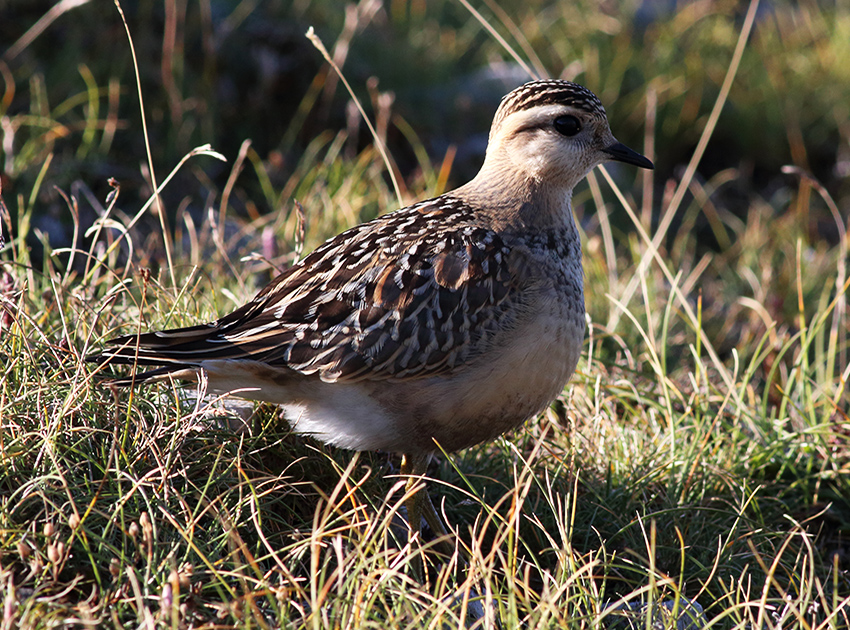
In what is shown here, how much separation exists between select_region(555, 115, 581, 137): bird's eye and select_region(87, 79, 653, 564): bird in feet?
1.90

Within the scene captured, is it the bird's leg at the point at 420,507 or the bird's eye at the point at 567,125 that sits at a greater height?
the bird's eye at the point at 567,125

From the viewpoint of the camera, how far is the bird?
3.36m

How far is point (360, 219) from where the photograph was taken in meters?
5.63

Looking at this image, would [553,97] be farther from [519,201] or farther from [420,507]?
[420,507]

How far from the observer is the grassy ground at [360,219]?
9.57 ft

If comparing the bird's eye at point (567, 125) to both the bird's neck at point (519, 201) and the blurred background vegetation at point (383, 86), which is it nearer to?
the bird's neck at point (519, 201)

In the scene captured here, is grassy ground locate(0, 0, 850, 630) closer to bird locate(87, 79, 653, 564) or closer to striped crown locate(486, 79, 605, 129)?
bird locate(87, 79, 653, 564)

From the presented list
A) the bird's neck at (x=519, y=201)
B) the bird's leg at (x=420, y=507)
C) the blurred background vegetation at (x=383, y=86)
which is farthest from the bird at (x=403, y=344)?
the blurred background vegetation at (x=383, y=86)

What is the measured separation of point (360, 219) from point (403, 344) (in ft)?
7.82

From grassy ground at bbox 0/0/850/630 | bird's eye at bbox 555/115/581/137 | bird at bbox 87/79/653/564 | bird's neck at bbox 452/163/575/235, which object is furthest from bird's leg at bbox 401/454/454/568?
bird's eye at bbox 555/115/581/137

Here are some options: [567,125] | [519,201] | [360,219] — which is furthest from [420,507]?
[360,219]

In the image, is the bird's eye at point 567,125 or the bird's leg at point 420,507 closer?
the bird's leg at point 420,507

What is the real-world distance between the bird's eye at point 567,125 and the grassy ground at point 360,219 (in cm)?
99

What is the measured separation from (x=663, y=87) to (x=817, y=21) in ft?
9.85
